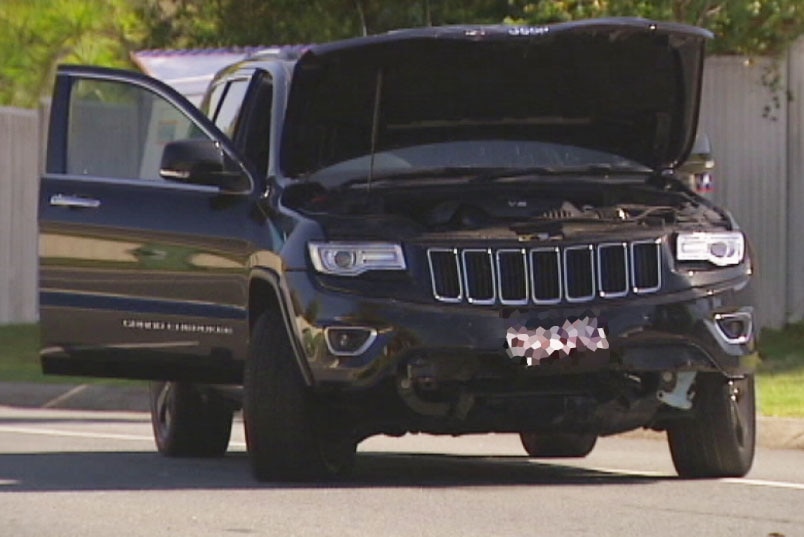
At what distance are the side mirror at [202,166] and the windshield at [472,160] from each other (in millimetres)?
351

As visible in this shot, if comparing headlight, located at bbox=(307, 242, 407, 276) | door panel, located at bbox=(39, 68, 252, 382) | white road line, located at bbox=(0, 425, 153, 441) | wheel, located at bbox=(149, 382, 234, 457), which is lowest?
white road line, located at bbox=(0, 425, 153, 441)

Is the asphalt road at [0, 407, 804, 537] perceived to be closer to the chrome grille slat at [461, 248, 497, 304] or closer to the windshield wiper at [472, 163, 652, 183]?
the chrome grille slat at [461, 248, 497, 304]

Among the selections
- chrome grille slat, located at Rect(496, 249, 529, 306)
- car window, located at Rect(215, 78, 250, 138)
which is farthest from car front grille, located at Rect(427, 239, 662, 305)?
car window, located at Rect(215, 78, 250, 138)

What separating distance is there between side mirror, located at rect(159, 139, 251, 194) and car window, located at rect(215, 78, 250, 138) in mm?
855

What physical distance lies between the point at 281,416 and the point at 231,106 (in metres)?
2.36

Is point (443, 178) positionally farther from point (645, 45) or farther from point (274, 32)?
point (274, 32)

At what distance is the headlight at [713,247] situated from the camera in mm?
9633

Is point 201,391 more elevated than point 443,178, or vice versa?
point 443,178

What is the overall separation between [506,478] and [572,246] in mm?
1411

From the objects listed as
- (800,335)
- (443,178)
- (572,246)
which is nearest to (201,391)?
→ (443,178)

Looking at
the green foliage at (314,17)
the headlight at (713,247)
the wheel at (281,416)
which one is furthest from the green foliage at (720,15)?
the wheel at (281,416)

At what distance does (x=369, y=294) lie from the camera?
9.46 meters

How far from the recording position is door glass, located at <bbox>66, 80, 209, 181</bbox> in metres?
11.4

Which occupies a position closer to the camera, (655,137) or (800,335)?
(655,137)
